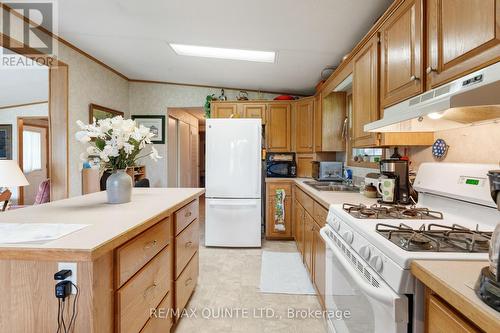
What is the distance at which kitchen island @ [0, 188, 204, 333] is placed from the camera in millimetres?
856

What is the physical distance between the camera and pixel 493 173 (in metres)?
0.67

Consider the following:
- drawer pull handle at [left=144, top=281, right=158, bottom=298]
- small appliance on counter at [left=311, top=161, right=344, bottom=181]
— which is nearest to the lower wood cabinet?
small appliance on counter at [left=311, top=161, right=344, bottom=181]

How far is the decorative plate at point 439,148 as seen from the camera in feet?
4.89

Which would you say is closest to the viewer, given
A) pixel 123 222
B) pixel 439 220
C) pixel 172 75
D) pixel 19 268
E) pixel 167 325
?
pixel 19 268

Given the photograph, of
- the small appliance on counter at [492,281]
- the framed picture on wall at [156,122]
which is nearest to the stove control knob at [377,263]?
the small appliance on counter at [492,281]

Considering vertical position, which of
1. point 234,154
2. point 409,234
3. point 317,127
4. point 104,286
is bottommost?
point 104,286

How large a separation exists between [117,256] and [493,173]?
4.08 feet

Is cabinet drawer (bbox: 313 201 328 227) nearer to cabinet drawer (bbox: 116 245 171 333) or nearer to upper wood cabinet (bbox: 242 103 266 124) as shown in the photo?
cabinet drawer (bbox: 116 245 171 333)

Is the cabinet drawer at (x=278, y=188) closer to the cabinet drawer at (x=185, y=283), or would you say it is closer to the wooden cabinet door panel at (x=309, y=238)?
the wooden cabinet door panel at (x=309, y=238)

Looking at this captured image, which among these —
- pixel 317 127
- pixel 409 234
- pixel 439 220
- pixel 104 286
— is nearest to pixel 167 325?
pixel 104 286

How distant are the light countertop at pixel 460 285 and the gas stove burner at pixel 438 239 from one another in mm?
85

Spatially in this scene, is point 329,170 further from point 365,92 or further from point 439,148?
point 439,148

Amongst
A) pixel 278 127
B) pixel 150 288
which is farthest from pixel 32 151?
pixel 150 288

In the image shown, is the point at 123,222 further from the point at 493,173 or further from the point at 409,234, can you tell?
the point at 493,173
